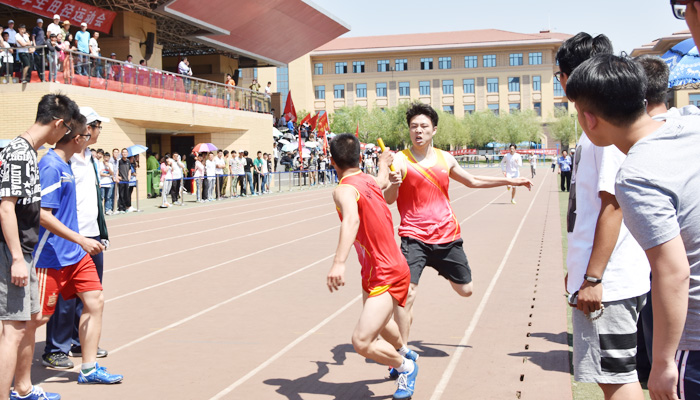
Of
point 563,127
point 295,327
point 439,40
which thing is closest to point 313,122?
point 295,327

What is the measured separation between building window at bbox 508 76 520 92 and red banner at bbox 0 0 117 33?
227ft

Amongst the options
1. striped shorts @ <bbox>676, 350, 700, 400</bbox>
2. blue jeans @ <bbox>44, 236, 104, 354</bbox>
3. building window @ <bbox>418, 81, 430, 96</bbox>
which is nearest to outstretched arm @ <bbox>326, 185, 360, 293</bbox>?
striped shorts @ <bbox>676, 350, 700, 400</bbox>

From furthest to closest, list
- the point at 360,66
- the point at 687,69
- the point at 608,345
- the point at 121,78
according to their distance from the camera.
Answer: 1. the point at 360,66
2. the point at 121,78
3. the point at 687,69
4. the point at 608,345

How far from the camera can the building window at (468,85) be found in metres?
94.3

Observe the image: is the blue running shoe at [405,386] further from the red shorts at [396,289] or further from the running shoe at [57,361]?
the running shoe at [57,361]

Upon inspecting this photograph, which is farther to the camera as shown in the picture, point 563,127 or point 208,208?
point 563,127

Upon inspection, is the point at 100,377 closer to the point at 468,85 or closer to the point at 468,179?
the point at 468,179

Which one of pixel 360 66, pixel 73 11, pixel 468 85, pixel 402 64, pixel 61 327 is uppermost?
pixel 360 66

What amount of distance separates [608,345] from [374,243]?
1858 mm

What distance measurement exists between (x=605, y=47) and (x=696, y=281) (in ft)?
6.05

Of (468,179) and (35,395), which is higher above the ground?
(468,179)

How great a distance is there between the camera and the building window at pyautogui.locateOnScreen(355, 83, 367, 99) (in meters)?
96.4

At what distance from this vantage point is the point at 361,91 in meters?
96.8

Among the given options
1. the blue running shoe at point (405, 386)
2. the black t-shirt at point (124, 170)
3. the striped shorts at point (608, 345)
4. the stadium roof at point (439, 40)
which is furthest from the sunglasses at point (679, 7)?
the stadium roof at point (439, 40)
